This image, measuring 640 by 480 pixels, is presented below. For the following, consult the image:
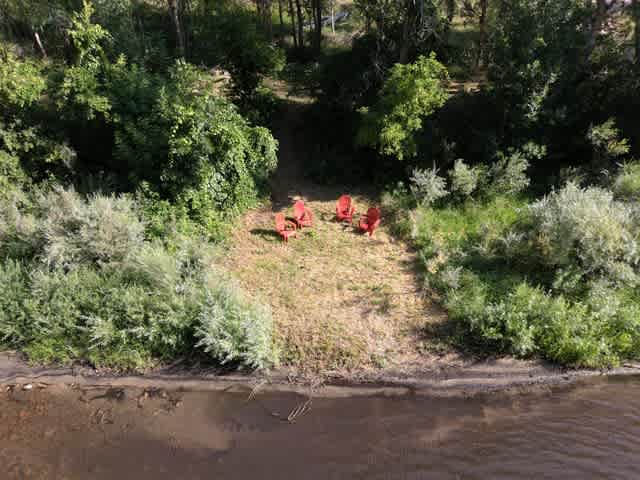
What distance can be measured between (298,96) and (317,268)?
9.97 metres

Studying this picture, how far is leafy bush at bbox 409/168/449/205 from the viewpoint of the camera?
12.0 meters

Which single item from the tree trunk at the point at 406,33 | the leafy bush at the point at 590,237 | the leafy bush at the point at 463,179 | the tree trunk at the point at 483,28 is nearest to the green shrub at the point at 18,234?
the leafy bush at the point at 463,179

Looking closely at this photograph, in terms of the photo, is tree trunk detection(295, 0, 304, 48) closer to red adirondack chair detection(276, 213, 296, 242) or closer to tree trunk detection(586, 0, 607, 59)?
tree trunk detection(586, 0, 607, 59)

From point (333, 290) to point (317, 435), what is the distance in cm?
340

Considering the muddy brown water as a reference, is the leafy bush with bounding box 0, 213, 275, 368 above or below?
above

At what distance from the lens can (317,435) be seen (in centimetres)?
769

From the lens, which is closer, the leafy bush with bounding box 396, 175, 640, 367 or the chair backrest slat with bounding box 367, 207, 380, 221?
the leafy bush with bounding box 396, 175, 640, 367

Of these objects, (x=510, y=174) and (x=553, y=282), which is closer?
(x=553, y=282)

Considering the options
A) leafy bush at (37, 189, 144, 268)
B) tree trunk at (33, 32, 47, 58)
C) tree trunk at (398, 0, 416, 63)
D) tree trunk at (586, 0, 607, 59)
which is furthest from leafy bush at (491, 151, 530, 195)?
tree trunk at (33, 32, 47, 58)

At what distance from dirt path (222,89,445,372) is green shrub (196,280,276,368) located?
0.55 meters

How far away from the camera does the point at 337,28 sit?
76.5 ft

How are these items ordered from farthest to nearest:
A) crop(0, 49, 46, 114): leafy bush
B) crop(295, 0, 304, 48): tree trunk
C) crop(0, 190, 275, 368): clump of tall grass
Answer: crop(295, 0, 304, 48): tree trunk < crop(0, 49, 46, 114): leafy bush < crop(0, 190, 275, 368): clump of tall grass

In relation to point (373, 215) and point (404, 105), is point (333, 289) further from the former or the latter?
point (404, 105)

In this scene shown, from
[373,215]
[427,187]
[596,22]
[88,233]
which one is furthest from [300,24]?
[88,233]
